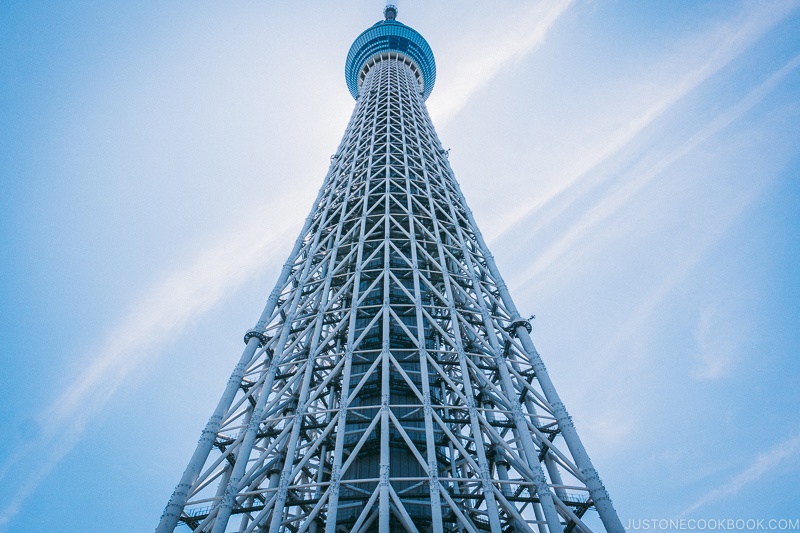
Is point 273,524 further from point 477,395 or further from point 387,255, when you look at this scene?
point 387,255

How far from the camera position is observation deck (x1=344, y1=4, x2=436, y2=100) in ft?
201

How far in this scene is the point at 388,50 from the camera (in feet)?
200

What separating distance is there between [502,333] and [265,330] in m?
11.4

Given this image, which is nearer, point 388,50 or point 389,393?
point 389,393

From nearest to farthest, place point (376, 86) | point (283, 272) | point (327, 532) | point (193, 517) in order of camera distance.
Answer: point (327, 532), point (193, 517), point (283, 272), point (376, 86)

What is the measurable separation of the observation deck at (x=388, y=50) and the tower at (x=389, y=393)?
26865 millimetres

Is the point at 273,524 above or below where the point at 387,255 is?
below

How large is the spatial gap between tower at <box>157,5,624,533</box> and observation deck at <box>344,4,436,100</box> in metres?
26.9

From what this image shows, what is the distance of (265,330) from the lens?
2456cm

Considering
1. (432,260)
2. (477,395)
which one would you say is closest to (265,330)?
(432,260)

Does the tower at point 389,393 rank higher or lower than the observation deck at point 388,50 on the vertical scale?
lower

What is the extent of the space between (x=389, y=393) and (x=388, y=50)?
5220cm

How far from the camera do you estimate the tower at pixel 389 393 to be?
15.9 meters

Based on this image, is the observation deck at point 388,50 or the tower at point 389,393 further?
the observation deck at point 388,50
